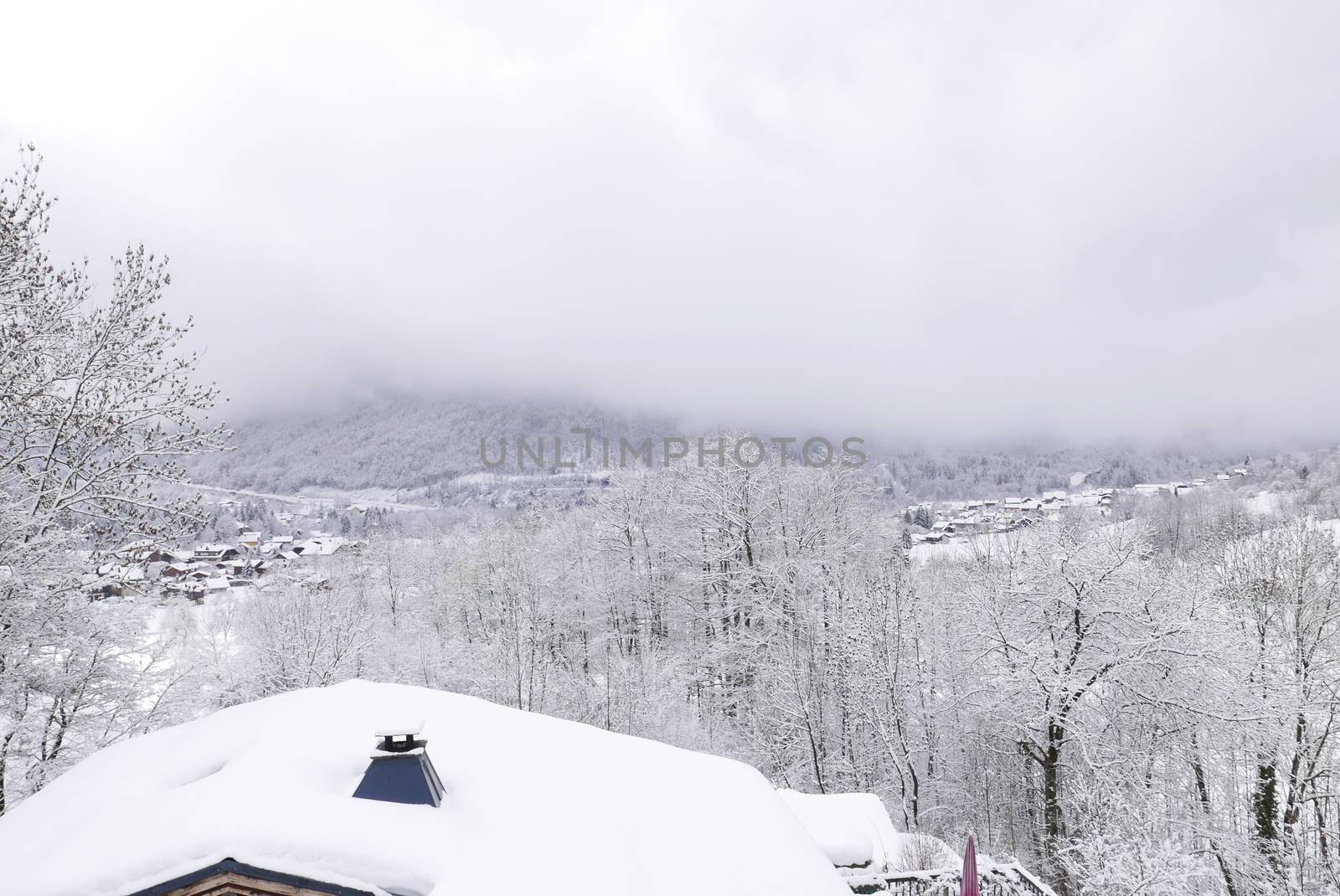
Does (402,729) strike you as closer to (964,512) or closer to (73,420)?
(73,420)

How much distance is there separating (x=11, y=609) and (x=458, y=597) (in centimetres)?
3952

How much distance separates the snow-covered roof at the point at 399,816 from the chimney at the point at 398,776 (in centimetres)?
11

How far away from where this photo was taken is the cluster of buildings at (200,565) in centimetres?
1193

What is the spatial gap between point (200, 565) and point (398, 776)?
8919cm

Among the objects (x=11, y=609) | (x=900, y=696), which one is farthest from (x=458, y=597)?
(x=11, y=609)

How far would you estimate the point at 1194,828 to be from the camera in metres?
16.5

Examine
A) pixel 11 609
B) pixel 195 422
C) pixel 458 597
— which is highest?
pixel 195 422

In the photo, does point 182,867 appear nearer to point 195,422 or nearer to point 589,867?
point 589,867

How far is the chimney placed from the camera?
6203mm

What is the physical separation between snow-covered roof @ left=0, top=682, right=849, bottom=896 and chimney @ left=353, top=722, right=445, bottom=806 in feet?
0.37

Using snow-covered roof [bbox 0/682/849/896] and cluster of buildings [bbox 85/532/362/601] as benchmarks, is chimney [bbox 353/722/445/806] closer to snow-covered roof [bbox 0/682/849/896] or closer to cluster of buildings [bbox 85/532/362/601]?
snow-covered roof [bbox 0/682/849/896]

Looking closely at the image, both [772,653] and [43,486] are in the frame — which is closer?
[43,486]

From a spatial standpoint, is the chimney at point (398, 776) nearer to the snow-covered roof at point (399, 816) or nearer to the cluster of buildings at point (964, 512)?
the snow-covered roof at point (399, 816)

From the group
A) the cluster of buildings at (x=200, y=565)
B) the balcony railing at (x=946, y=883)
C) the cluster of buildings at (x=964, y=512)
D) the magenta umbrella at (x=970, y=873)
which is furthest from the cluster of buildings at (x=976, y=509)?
the magenta umbrella at (x=970, y=873)
